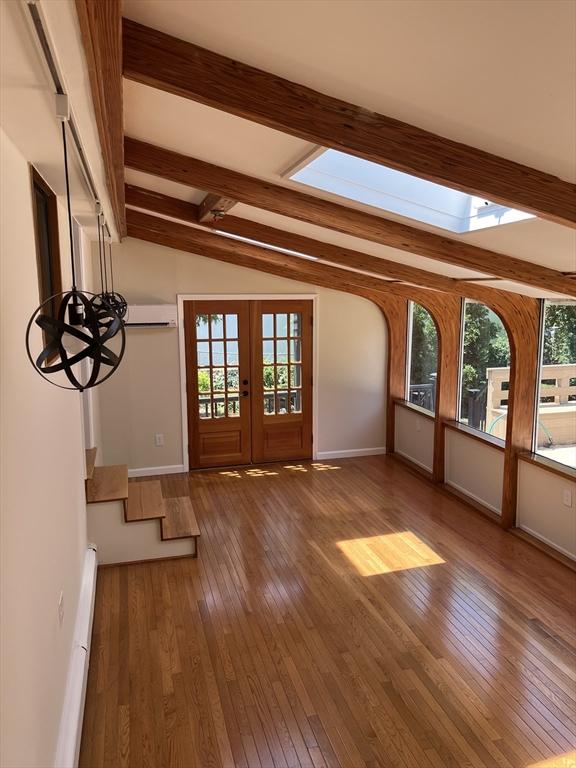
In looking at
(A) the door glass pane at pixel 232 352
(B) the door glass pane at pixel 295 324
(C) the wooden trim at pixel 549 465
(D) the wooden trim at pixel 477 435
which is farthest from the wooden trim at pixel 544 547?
(A) the door glass pane at pixel 232 352

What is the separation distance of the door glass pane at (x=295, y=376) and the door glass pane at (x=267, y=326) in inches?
20.5

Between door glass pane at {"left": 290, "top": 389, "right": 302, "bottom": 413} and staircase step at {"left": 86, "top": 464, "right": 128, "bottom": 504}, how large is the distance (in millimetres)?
2694

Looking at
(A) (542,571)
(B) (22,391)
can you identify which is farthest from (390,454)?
(B) (22,391)

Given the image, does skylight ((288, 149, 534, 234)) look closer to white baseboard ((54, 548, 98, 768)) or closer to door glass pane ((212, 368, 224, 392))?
white baseboard ((54, 548, 98, 768))

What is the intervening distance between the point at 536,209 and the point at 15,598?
241cm

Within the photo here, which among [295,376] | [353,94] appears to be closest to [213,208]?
[353,94]

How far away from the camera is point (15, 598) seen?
6.21ft

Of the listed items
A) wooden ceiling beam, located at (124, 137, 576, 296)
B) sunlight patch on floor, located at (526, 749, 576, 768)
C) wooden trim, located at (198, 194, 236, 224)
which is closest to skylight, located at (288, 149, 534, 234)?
wooden ceiling beam, located at (124, 137, 576, 296)

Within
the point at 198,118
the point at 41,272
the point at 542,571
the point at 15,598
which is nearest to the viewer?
the point at 15,598

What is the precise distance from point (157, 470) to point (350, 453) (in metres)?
2.56

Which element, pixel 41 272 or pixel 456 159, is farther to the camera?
pixel 41 272

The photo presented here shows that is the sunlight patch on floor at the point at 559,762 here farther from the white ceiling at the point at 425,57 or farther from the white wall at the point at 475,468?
the white wall at the point at 475,468

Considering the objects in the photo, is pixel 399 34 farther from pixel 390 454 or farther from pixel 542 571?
pixel 390 454

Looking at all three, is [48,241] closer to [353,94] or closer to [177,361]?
[353,94]
